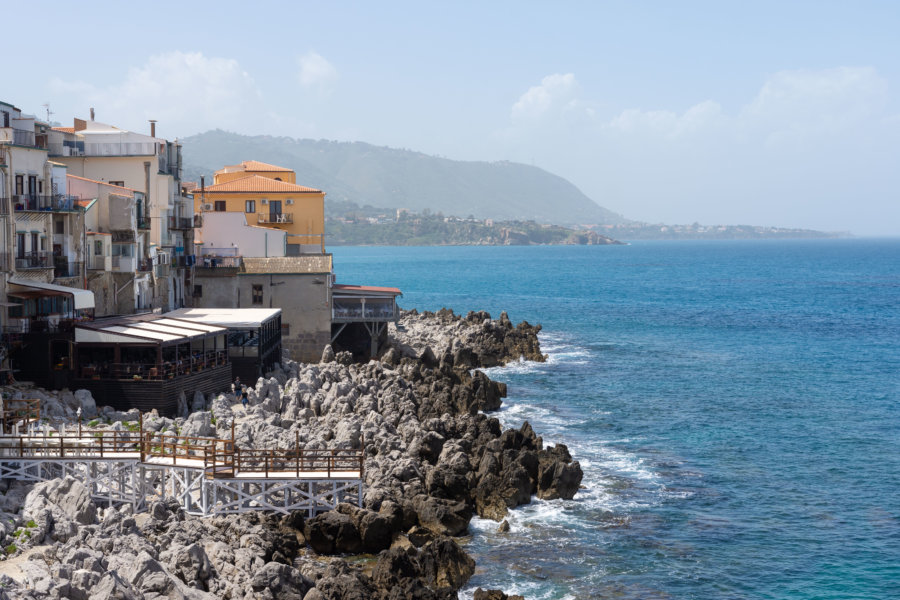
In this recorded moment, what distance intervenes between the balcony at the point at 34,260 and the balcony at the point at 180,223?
1464cm

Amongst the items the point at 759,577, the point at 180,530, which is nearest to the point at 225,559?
the point at 180,530

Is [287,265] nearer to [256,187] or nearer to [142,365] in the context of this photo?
[256,187]

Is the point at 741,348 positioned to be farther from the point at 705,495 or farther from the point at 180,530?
the point at 180,530

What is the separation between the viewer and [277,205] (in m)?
73.6

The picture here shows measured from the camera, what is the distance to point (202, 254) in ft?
217

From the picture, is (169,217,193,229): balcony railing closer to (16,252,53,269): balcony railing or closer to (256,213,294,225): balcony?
(256,213,294,225): balcony

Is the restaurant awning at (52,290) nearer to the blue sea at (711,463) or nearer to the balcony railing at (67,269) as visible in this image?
the balcony railing at (67,269)

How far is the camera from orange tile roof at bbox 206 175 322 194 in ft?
240

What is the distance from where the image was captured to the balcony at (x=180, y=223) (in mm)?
61656

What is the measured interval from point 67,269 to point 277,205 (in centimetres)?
2586

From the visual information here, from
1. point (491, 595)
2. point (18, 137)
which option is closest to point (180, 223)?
point (18, 137)

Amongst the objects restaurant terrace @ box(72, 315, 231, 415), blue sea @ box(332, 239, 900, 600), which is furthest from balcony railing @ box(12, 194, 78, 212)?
blue sea @ box(332, 239, 900, 600)

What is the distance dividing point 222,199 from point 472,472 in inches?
1625

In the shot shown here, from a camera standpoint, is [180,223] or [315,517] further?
[180,223]
